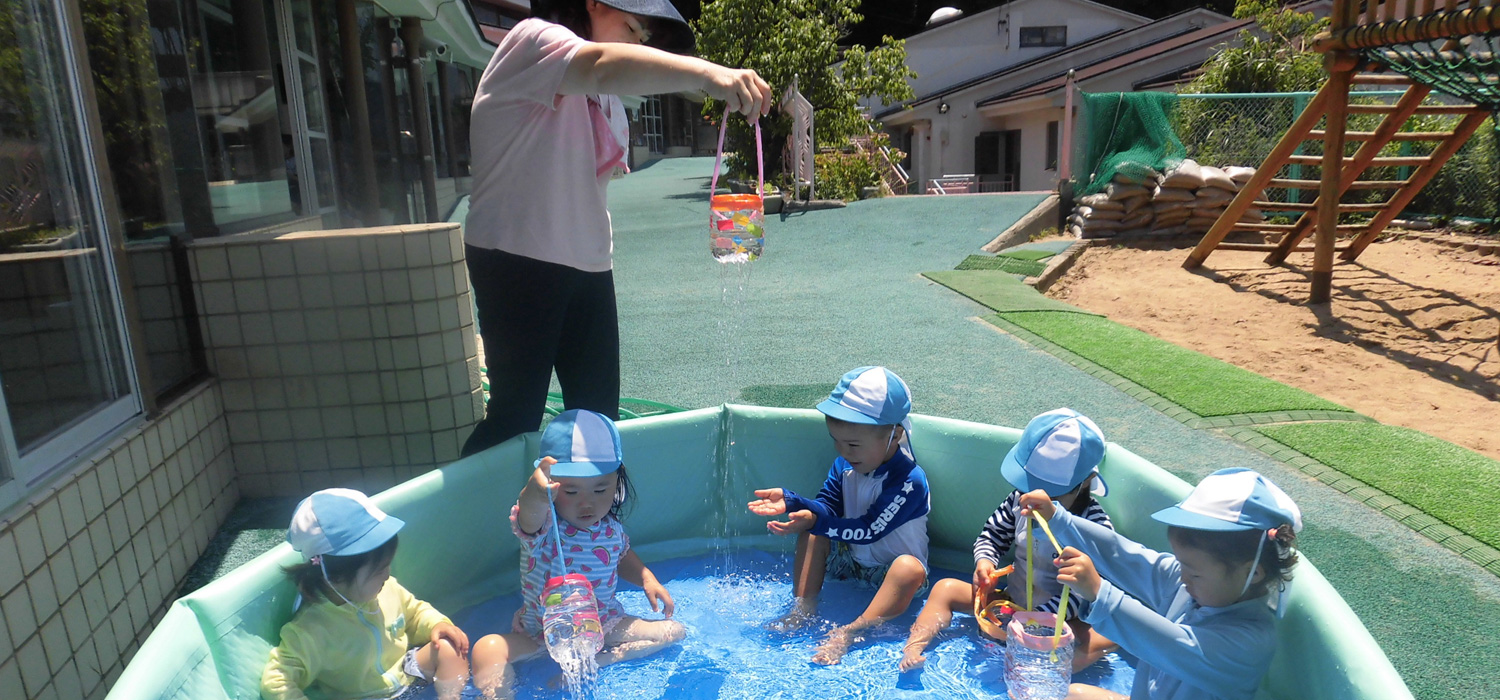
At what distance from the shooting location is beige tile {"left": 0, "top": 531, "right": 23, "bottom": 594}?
207cm

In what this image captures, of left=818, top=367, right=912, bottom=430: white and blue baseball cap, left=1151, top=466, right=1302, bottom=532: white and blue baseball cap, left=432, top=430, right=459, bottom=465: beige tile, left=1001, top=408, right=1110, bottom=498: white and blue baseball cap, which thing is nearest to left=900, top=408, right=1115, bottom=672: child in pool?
left=1001, top=408, right=1110, bottom=498: white and blue baseball cap

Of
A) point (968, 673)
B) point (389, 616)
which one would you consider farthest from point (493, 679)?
point (968, 673)

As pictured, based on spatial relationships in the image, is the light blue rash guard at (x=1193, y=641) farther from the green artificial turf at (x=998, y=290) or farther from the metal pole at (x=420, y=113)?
the metal pole at (x=420, y=113)

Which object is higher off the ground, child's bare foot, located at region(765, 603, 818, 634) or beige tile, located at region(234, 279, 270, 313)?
beige tile, located at region(234, 279, 270, 313)

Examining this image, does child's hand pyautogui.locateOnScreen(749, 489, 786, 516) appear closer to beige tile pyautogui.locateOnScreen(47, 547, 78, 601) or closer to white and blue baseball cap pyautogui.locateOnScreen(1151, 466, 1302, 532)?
white and blue baseball cap pyautogui.locateOnScreen(1151, 466, 1302, 532)

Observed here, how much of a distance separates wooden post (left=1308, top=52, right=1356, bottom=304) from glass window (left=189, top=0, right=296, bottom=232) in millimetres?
8015

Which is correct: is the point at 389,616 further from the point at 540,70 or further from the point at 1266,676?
the point at 1266,676

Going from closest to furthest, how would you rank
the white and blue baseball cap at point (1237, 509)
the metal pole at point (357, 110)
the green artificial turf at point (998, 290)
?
the white and blue baseball cap at point (1237, 509) → the green artificial turf at point (998, 290) → the metal pole at point (357, 110)

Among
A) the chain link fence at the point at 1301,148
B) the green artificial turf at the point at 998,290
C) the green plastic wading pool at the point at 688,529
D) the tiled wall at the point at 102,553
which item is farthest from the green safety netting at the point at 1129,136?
the tiled wall at the point at 102,553

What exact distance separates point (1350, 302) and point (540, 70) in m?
8.13

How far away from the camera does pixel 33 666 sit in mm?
2162

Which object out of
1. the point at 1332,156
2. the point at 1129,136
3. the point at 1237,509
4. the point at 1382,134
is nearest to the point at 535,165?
the point at 1237,509

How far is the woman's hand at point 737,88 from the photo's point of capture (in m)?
2.34

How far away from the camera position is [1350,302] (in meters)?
8.02
